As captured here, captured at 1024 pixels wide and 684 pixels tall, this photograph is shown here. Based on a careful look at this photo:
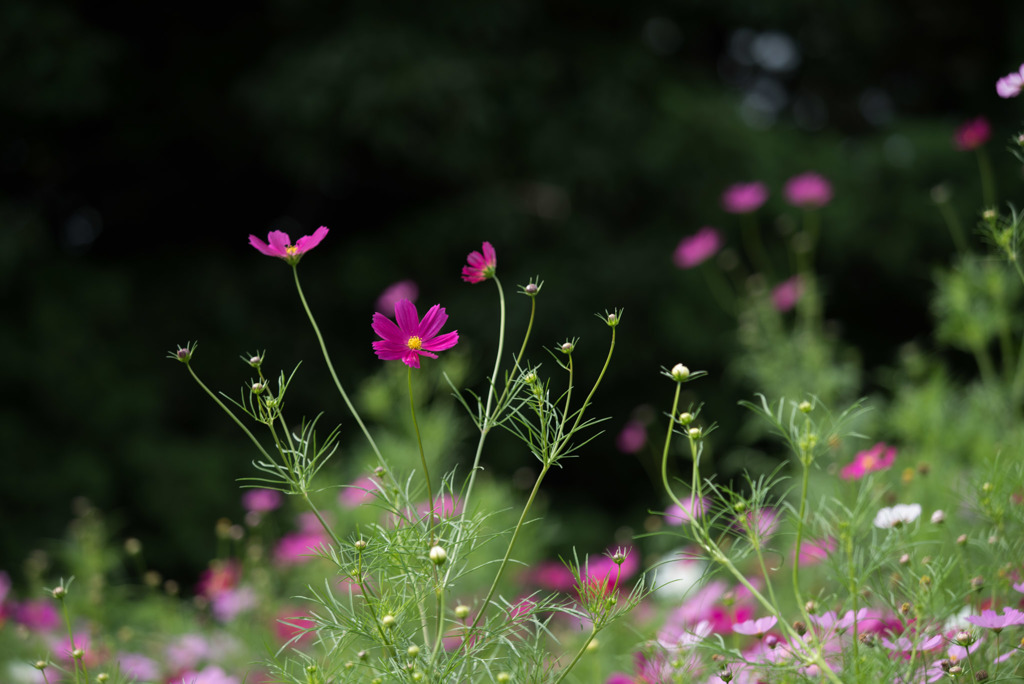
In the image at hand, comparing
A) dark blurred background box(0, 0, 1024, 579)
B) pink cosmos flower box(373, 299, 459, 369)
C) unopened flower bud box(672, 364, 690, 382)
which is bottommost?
dark blurred background box(0, 0, 1024, 579)

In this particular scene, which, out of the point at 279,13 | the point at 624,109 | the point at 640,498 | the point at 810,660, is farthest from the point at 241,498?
the point at 810,660

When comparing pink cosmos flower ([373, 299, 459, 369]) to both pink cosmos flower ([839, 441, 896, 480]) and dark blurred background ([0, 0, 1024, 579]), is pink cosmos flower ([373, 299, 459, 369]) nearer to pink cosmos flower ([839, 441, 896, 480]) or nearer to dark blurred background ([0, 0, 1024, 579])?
pink cosmos flower ([839, 441, 896, 480])

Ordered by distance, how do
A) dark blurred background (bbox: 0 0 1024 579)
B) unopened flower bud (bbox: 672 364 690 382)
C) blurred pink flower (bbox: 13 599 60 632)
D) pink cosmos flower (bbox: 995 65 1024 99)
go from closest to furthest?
1. unopened flower bud (bbox: 672 364 690 382)
2. pink cosmos flower (bbox: 995 65 1024 99)
3. blurred pink flower (bbox: 13 599 60 632)
4. dark blurred background (bbox: 0 0 1024 579)

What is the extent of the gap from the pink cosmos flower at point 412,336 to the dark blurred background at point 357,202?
7.10 ft

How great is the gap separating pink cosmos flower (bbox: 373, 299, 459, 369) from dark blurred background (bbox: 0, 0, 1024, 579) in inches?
85.2

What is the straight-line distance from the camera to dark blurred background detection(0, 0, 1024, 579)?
3.03 meters

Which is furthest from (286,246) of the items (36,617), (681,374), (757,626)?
(36,617)

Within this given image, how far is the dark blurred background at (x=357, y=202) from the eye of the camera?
303 centimetres

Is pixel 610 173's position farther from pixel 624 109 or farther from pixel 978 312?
pixel 978 312

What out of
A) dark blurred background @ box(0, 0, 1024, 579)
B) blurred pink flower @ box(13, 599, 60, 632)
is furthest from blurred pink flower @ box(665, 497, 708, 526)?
dark blurred background @ box(0, 0, 1024, 579)

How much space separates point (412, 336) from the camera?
0.65 meters

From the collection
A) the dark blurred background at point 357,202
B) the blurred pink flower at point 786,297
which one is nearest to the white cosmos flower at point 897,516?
the blurred pink flower at point 786,297

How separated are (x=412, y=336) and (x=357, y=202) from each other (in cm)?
325

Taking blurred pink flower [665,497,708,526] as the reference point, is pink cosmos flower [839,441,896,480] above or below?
below
